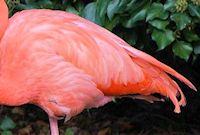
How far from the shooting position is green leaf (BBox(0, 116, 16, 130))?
11.5ft

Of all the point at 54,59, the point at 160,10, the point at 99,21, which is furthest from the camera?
the point at 99,21

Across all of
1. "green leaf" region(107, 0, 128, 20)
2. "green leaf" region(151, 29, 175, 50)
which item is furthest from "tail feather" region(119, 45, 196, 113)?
"green leaf" region(107, 0, 128, 20)

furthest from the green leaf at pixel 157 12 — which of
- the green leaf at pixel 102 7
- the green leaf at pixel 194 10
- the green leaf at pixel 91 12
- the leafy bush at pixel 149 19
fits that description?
the green leaf at pixel 91 12

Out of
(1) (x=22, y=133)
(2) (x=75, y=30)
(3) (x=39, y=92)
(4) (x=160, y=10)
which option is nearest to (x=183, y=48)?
(4) (x=160, y=10)

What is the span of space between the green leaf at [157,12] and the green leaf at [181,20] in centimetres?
6

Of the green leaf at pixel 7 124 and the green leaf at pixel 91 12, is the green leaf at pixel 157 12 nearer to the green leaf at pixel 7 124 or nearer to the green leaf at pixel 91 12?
the green leaf at pixel 91 12

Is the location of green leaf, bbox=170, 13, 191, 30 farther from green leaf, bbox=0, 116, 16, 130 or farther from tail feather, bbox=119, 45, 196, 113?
green leaf, bbox=0, 116, 16, 130

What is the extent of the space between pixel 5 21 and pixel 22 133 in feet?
4.66

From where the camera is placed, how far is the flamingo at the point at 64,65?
2.33 metres

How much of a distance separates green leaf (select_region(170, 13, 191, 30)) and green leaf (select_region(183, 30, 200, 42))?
0.13 meters

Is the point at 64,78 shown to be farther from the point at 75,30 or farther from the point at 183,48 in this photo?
the point at 183,48

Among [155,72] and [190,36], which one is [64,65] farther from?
[190,36]

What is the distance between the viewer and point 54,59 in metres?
2.31

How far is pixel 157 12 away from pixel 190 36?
0.71ft
